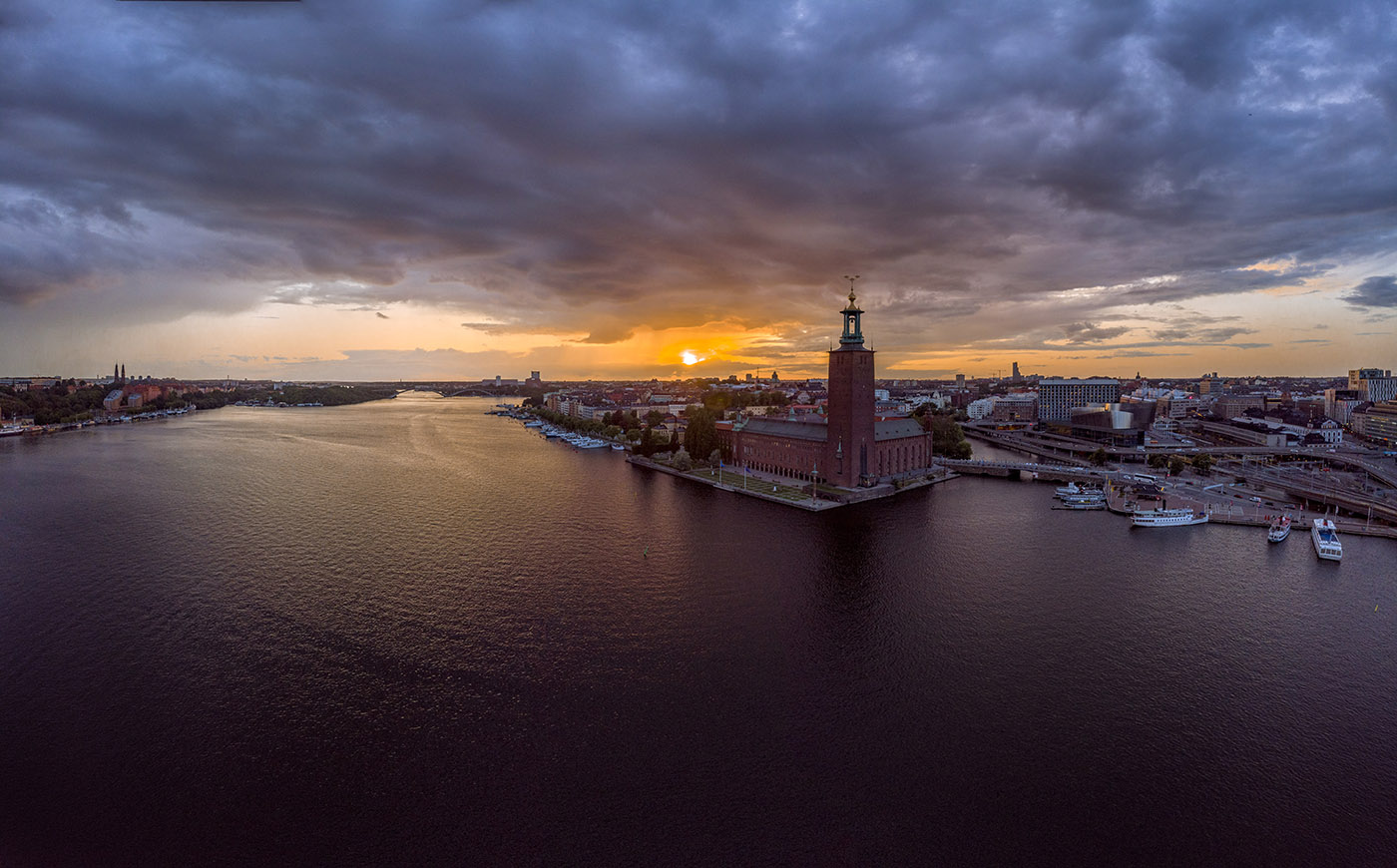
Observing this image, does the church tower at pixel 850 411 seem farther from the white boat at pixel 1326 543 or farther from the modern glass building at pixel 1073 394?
the modern glass building at pixel 1073 394

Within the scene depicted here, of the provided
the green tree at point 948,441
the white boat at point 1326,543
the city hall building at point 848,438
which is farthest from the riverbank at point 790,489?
the white boat at point 1326,543

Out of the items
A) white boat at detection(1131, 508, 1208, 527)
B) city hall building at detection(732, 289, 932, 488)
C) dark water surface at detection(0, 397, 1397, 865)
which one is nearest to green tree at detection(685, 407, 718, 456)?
city hall building at detection(732, 289, 932, 488)

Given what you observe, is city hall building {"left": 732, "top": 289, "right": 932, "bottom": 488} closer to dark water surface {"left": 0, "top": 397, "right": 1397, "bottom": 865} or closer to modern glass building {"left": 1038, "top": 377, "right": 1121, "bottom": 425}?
dark water surface {"left": 0, "top": 397, "right": 1397, "bottom": 865}

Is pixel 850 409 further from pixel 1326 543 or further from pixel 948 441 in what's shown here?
pixel 1326 543

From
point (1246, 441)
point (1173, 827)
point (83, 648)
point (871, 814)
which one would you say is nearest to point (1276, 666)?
point (1173, 827)

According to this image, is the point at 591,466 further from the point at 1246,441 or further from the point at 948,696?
the point at 1246,441

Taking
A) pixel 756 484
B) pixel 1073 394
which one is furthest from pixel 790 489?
pixel 1073 394
